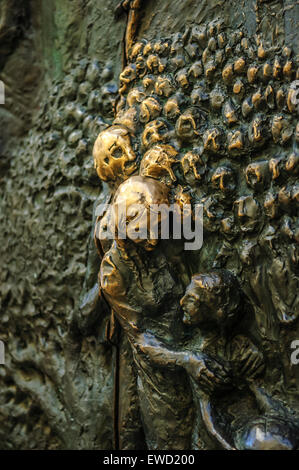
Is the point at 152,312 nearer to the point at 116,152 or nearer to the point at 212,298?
the point at 212,298

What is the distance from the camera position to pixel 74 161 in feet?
5.43

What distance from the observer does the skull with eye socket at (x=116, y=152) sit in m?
1.39

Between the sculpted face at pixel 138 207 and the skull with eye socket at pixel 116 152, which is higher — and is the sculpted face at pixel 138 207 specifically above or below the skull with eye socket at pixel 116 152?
below

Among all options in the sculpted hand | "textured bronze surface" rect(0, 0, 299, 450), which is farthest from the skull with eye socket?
the sculpted hand

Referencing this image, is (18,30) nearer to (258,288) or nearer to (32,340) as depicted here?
(32,340)

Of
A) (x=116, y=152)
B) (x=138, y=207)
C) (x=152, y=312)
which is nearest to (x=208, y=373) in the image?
(x=152, y=312)

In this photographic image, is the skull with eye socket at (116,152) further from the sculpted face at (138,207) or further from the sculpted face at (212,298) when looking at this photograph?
the sculpted face at (212,298)

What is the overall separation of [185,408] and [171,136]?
1.84ft

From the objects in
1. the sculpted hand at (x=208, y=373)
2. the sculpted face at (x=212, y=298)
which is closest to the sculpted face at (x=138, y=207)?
the sculpted face at (x=212, y=298)

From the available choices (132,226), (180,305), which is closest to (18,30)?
(132,226)

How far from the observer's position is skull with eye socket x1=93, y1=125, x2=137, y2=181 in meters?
1.39

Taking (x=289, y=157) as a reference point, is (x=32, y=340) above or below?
below

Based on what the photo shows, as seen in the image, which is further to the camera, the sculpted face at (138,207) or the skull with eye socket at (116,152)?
the skull with eye socket at (116,152)

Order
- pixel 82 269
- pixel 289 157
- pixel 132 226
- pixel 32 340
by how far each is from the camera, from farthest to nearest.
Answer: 1. pixel 32 340
2. pixel 82 269
3. pixel 132 226
4. pixel 289 157
